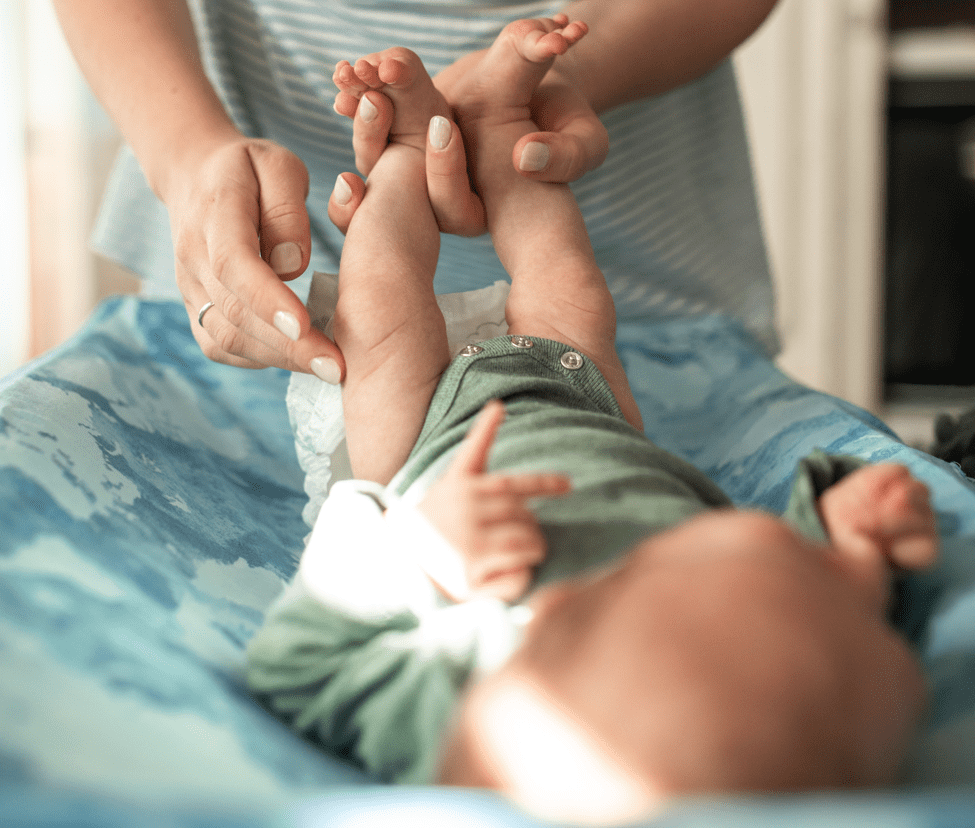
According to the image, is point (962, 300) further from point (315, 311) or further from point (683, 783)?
point (683, 783)

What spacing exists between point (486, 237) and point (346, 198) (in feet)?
1.21

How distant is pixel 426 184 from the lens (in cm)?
71

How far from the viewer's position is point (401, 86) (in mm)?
670

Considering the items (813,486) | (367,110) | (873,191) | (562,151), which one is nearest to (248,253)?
(367,110)

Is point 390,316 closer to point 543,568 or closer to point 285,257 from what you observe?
point 285,257

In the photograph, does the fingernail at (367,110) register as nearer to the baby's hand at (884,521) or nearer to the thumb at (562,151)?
the thumb at (562,151)

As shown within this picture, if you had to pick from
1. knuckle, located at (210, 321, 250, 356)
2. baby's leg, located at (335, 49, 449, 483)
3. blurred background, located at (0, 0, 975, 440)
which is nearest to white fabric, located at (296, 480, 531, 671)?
baby's leg, located at (335, 49, 449, 483)

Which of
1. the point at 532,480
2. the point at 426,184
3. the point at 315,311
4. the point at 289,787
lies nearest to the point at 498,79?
the point at 426,184

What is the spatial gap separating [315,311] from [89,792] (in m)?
0.47

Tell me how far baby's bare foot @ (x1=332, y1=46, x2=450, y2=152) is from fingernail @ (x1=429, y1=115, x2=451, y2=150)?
32 mm

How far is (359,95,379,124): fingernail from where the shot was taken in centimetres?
67

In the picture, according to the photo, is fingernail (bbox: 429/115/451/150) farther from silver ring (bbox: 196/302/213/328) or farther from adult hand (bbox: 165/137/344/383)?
silver ring (bbox: 196/302/213/328)

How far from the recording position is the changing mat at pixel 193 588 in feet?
0.93

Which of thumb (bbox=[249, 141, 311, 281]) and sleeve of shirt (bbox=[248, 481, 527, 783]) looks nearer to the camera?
sleeve of shirt (bbox=[248, 481, 527, 783])
